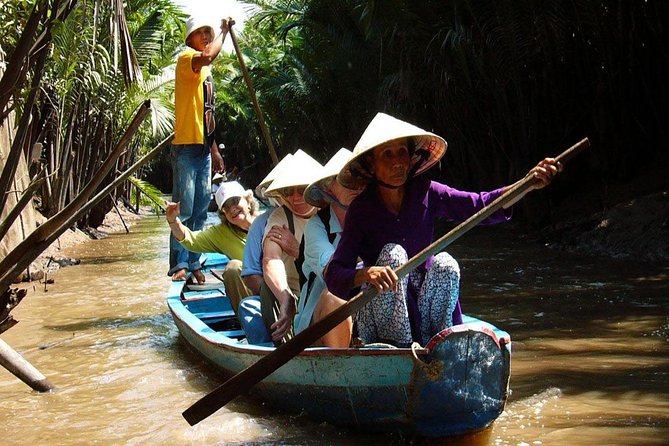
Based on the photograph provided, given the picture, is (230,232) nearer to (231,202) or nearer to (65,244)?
(231,202)

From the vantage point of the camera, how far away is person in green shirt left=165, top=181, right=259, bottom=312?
6121 millimetres

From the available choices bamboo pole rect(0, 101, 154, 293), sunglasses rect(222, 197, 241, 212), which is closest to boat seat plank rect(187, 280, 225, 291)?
sunglasses rect(222, 197, 241, 212)

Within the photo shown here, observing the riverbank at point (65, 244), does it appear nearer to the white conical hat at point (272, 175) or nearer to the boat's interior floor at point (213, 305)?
the boat's interior floor at point (213, 305)

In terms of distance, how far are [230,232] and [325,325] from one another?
280cm

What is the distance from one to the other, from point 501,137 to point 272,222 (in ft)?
33.6

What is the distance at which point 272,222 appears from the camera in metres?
5.34

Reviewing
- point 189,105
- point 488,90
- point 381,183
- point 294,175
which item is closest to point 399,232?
point 381,183

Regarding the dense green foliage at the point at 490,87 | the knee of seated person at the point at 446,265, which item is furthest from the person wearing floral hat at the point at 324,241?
the dense green foliage at the point at 490,87

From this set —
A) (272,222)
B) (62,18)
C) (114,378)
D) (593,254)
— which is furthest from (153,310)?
(593,254)

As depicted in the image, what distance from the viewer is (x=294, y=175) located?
16.9ft

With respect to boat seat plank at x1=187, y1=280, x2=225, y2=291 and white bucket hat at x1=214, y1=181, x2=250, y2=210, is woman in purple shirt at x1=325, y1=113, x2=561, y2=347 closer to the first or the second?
white bucket hat at x1=214, y1=181, x2=250, y2=210

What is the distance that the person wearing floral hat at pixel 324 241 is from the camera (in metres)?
4.53

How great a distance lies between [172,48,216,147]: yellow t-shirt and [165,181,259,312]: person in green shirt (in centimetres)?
139

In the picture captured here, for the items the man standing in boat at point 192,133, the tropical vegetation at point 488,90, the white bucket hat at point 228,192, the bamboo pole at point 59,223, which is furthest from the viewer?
the tropical vegetation at point 488,90
